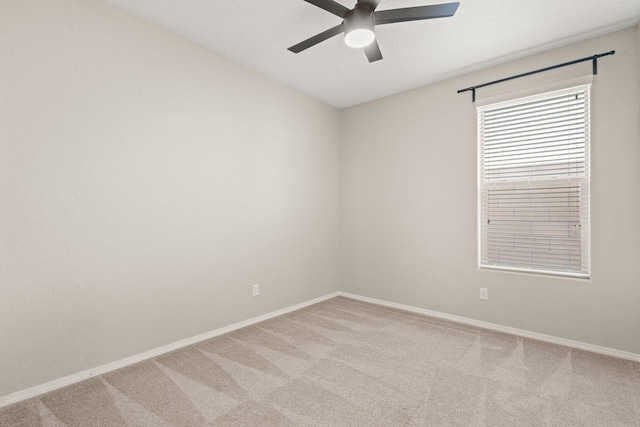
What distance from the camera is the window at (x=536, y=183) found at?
2773 mm

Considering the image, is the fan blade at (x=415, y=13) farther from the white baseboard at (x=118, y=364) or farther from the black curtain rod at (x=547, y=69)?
the white baseboard at (x=118, y=364)

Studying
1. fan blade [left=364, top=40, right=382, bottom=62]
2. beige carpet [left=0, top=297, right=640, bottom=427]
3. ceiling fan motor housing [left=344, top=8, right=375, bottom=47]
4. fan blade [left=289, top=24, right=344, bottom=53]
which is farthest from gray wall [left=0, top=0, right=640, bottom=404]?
ceiling fan motor housing [left=344, top=8, right=375, bottom=47]

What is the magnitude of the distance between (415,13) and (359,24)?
1.14 ft

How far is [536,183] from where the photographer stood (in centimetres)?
299

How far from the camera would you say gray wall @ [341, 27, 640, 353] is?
8.41 feet

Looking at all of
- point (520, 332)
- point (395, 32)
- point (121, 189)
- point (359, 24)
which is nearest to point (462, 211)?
point (520, 332)

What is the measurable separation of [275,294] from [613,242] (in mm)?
3248

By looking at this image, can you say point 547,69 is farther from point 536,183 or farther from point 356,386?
point 356,386

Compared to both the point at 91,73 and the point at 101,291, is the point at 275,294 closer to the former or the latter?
the point at 101,291

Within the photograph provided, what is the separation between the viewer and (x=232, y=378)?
7.24 feet

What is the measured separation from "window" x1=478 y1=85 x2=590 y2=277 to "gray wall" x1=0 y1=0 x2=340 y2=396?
7.66ft

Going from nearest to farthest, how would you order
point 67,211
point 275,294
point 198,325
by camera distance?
point 67,211, point 198,325, point 275,294

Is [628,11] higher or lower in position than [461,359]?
higher

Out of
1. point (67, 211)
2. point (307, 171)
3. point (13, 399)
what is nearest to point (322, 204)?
point (307, 171)
